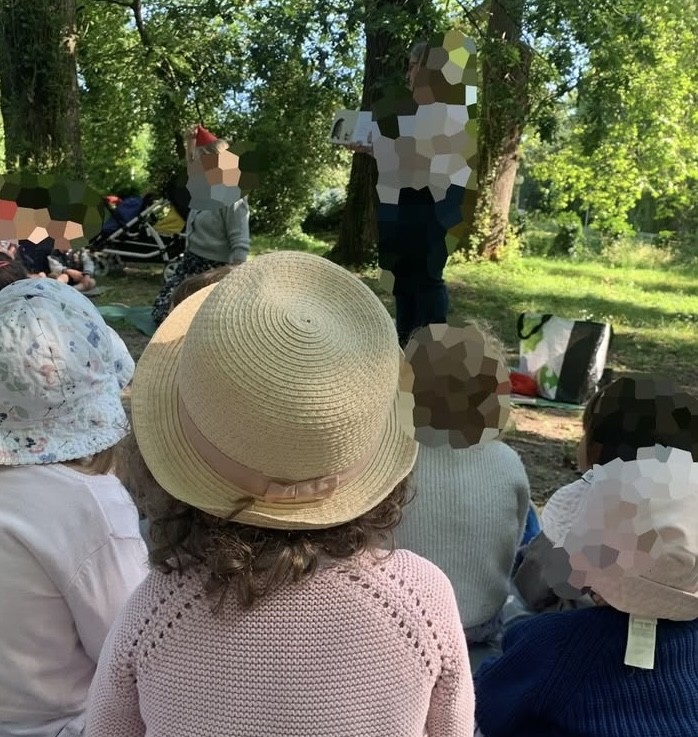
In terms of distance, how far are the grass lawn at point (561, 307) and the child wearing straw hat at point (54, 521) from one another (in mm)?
2306

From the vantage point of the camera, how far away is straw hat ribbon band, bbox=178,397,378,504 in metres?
0.92

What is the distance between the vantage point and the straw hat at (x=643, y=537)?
111cm

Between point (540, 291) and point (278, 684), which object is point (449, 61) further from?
point (540, 291)

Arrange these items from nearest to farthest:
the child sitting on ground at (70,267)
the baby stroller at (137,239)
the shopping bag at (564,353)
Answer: the child sitting on ground at (70,267)
the shopping bag at (564,353)
the baby stroller at (137,239)

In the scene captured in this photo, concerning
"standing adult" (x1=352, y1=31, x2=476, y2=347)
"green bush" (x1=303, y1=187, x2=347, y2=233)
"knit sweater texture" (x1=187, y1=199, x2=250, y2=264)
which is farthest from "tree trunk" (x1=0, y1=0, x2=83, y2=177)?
"green bush" (x1=303, y1=187, x2=347, y2=233)

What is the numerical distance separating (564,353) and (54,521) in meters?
3.67

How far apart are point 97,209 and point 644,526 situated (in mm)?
1320

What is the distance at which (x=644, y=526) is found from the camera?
112 cm

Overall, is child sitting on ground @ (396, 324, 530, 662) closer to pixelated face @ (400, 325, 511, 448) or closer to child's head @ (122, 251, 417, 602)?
pixelated face @ (400, 325, 511, 448)

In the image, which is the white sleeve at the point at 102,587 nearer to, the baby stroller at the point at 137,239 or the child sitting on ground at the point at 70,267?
the child sitting on ground at the point at 70,267

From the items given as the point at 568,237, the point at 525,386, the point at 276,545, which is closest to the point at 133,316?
the point at 525,386

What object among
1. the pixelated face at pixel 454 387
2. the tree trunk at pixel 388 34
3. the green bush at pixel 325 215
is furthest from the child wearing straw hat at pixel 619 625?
the green bush at pixel 325 215

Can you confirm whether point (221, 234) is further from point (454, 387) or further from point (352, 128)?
point (454, 387)

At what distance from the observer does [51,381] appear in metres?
1.39
